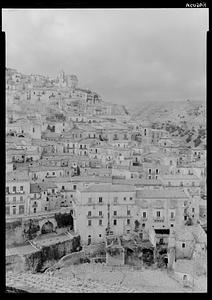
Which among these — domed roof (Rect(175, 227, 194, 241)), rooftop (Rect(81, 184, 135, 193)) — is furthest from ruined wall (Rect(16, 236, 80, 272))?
domed roof (Rect(175, 227, 194, 241))

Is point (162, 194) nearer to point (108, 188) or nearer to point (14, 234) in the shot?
point (108, 188)

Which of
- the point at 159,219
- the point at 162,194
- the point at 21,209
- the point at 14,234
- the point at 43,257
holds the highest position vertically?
the point at 162,194

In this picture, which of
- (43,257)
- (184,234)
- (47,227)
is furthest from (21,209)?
(184,234)

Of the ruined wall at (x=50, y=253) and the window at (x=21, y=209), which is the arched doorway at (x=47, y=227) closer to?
the ruined wall at (x=50, y=253)

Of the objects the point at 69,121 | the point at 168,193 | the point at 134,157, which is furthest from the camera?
the point at 69,121

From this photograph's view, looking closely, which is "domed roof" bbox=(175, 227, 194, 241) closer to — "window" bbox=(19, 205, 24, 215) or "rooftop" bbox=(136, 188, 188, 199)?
"rooftop" bbox=(136, 188, 188, 199)

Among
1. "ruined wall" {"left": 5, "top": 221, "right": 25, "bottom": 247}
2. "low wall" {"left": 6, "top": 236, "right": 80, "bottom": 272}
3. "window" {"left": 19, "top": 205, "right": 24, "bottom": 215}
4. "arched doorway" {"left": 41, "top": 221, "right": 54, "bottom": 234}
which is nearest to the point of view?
"low wall" {"left": 6, "top": 236, "right": 80, "bottom": 272}
